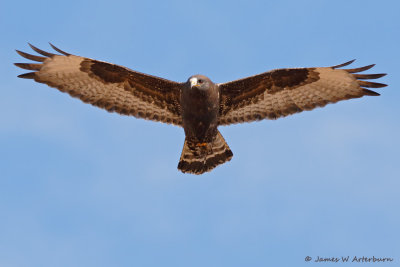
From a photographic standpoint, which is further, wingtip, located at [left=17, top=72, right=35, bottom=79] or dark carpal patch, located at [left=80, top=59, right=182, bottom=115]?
dark carpal patch, located at [left=80, top=59, right=182, bottom=115]

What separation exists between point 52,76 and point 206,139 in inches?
125

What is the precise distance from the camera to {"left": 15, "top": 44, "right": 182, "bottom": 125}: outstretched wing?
10.6 m

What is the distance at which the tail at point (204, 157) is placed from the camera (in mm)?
11070

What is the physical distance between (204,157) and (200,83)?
169 cm

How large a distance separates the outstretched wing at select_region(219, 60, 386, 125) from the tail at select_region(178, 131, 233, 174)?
471mm

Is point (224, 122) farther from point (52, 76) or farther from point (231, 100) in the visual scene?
point (52, 76)

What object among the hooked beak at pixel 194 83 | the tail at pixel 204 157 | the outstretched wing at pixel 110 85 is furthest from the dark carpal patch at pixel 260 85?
the outstretched wing at pixel 110 85

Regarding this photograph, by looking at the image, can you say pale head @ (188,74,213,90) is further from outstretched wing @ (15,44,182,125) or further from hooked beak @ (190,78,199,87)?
outstretched wing @ (15,44,182,125)

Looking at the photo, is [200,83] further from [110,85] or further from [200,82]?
[110,85]

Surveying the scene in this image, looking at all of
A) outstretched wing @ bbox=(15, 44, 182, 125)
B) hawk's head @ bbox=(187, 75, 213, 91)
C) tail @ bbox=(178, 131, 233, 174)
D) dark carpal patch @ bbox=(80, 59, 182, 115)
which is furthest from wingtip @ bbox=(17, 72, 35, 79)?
tail @ bbox=(178, 131, 233, 174)

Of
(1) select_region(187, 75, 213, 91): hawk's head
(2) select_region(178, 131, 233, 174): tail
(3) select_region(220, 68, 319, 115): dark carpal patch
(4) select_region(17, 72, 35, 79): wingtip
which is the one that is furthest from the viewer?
(2) select_region(178, 131, 233, 174): tail

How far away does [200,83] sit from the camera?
33.2 feet

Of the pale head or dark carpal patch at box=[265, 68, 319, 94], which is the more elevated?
dark carpal patch at box=[265, 68, 319, 94]

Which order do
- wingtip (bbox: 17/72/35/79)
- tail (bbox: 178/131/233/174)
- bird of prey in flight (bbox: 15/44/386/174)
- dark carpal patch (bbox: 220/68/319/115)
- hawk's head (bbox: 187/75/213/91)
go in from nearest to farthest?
1. hawk's head (bbox: 187/75/213/91)
2. wingtip (bbox: 17/72/35/79)
3. bird of prey in flight (bbox: 15/44/386/174)
4. dark carpal patch (bbox: 220/68/319/115)
5. tail (bbox: 178/131/233/174)
